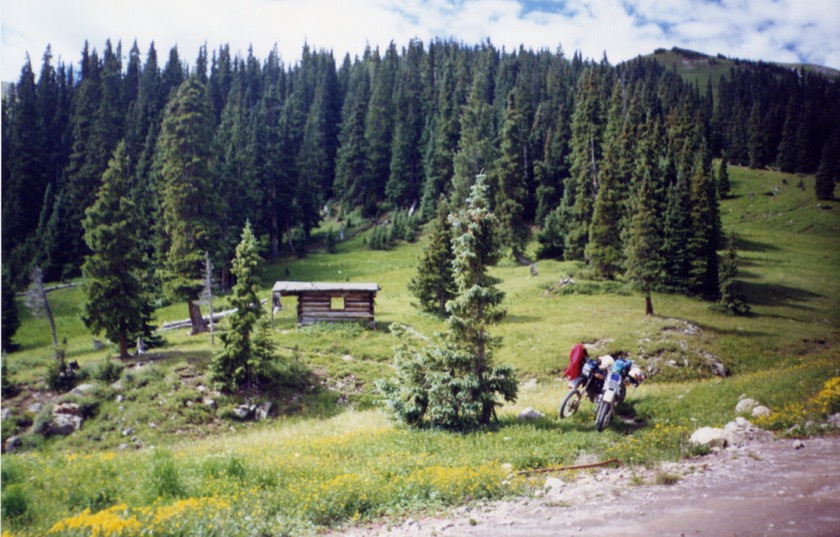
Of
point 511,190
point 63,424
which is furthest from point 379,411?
point 511,190

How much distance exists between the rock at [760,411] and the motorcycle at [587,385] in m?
3.84

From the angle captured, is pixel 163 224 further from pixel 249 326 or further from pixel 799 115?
pixel 799 115

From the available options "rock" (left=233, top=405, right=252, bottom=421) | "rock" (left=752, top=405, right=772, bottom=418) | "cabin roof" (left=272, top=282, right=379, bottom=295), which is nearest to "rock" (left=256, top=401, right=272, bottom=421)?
"rock" (left=233, top=405, right=252, bottom=421)

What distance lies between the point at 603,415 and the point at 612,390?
0.76 m

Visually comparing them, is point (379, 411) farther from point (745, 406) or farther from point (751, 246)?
point (751, 246)

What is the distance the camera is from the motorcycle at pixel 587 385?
1454 cm

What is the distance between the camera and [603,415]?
13.5m

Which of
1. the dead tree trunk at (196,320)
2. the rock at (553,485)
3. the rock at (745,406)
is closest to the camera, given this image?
the rock at (553,485)

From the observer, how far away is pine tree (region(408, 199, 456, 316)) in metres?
35.7

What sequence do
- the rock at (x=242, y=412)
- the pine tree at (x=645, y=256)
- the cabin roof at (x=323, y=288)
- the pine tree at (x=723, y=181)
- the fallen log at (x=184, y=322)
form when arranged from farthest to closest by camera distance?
1. the pine tree at (x=723, y=181)
2. the fallen log at (x=184, y=322)
3. the cabin roof at (x=323, y=288)
4. the pine tree at (x=645, y=256)
5. the rock at (x=242, y=412)

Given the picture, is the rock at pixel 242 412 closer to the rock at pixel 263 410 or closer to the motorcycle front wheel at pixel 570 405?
the rock at pixel 263 410

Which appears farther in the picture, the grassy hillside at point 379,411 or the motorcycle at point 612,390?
the motorcycle at point 612,390

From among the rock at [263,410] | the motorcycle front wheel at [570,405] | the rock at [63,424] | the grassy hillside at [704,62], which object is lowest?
the rock at [263,410]

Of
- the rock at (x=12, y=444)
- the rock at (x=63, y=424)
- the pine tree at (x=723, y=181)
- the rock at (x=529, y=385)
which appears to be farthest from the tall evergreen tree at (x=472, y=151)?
the rock at (x=12, y=444)
